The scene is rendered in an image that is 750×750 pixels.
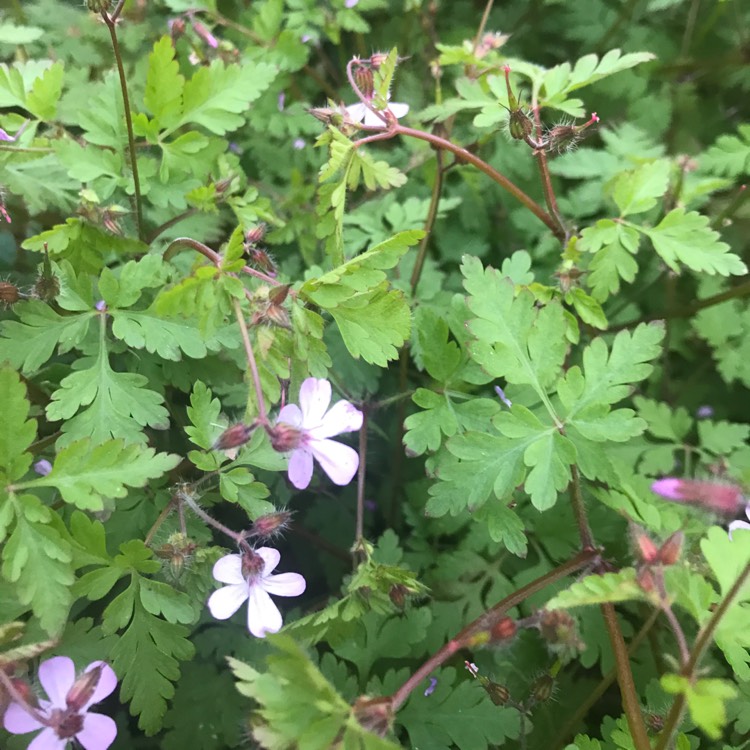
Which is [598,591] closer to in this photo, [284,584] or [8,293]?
[284,584]

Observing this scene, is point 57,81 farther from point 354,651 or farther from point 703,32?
point 703,32

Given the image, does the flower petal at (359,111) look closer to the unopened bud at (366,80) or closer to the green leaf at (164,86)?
the unopened bud at (366,80)

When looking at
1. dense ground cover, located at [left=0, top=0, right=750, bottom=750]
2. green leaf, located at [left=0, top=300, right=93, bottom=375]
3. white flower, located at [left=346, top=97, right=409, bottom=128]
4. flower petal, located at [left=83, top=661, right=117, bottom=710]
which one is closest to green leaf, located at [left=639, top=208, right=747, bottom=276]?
dense ground cover, located at [left=0, top=0, right=750, bottom=750]

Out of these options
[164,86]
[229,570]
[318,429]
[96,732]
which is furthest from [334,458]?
[164,86]

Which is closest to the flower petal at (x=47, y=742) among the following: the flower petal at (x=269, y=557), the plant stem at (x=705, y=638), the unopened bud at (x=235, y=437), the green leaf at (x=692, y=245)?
the flower petal at (x=269, y=557)

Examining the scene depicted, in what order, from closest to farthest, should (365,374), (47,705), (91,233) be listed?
(47,705) → (91,233) → (365,374)

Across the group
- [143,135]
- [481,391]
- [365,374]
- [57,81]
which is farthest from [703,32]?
[57,81]

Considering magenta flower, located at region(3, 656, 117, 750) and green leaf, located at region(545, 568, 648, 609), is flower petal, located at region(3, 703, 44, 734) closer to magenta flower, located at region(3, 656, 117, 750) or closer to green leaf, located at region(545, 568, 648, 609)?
magenta flower, located at region(3, 656, 117, 750)
